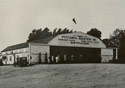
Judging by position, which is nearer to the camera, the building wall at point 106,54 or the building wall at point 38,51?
the building wall at point 38,51

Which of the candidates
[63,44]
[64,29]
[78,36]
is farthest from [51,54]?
[64,29]

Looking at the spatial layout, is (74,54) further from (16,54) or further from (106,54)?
(16,54)

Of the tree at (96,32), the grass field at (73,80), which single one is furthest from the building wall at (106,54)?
the tree at (96,32)

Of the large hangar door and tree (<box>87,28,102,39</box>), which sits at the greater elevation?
tree (<box>87,28,102,39</box>)

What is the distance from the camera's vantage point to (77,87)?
15.3 meters

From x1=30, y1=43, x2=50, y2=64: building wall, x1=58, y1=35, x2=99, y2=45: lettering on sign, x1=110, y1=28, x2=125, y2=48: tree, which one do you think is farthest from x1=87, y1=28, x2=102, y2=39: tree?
x1=30, y1=43, x2=50, y2=64: building wall

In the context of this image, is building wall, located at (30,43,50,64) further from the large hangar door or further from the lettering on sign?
the lettering on sign

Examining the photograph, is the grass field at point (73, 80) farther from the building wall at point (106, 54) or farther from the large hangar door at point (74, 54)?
the building wall at point (106, 54)

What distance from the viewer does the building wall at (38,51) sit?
138 ft

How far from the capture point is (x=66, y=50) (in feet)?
149

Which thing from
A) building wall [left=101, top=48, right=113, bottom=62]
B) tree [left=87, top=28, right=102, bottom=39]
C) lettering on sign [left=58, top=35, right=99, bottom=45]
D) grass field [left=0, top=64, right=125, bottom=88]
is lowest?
grass field [left=0, top=64, right=125, bottom=88]

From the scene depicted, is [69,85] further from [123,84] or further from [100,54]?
[100,54]

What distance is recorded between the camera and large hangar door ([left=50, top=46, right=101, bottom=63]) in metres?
44.2

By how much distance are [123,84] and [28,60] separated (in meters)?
28.1
